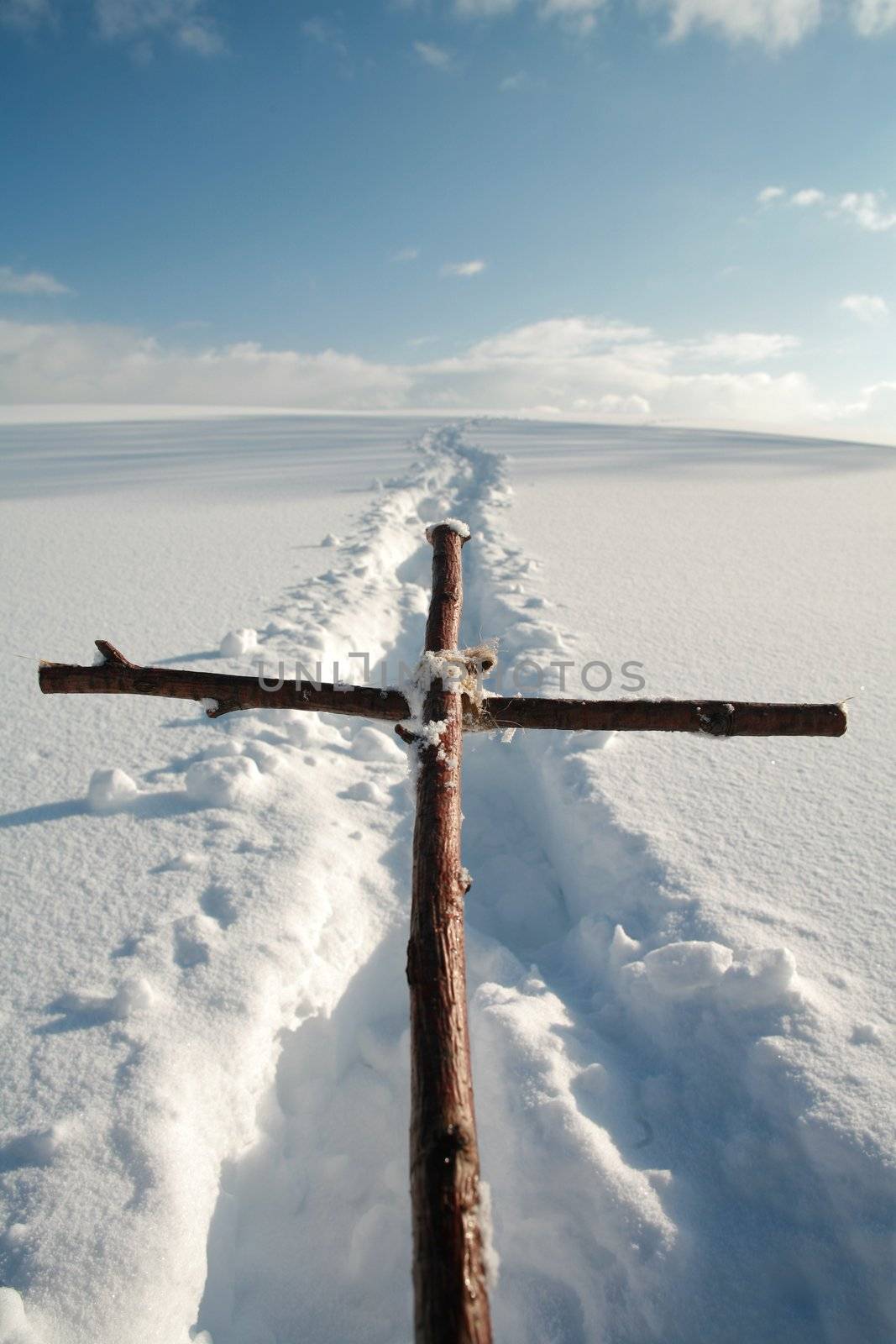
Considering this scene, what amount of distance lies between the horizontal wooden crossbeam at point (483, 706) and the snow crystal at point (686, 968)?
582mm

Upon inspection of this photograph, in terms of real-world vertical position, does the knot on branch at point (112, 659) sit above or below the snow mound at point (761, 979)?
above

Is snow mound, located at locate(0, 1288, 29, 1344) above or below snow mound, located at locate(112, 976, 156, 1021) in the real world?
below

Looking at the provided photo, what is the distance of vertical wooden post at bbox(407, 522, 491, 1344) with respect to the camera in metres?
0.66

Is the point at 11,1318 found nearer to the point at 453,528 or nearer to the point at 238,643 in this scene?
the point at 453,528

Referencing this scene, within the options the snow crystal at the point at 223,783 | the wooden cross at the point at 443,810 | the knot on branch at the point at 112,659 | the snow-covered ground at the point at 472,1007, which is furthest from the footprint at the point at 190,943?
the knot on branch at the point at 112,659

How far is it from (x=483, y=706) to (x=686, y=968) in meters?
0.84

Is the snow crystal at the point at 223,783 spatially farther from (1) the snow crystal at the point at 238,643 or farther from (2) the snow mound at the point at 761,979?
(2) the snow mound at the point at 761,979

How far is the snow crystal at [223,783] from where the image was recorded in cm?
226

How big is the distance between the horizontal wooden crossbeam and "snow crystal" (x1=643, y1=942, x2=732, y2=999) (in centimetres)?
58

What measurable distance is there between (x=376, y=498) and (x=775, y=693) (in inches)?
214

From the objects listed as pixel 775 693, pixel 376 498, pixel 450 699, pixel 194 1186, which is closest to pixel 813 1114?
pixel 450 699

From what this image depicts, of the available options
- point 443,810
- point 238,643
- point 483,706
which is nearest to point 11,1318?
point 443,810

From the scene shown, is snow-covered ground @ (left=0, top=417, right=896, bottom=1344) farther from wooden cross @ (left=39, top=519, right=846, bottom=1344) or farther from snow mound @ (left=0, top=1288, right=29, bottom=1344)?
wooden cross @ (left=39, top=519, right=846, bottom=1344)

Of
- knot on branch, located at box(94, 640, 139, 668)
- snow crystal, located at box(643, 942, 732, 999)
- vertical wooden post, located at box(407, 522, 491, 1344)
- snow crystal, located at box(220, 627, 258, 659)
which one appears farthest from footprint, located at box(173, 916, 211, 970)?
snow crystal, located at box(220, 627, 258, 659)
